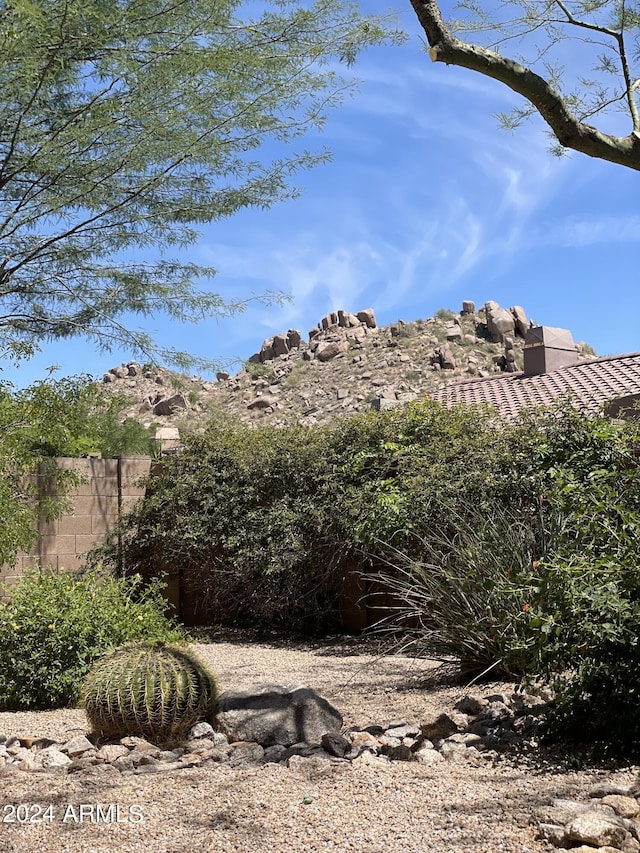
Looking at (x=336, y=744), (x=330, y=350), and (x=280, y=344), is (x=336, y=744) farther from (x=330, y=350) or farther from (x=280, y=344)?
(x=280, y=344)

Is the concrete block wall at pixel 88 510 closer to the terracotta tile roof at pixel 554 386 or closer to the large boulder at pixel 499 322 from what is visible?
the terracotta tile roof at pixel 554 386

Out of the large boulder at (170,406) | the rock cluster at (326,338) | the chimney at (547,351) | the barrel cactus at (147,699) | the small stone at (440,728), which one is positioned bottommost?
the small stone at (440,728)

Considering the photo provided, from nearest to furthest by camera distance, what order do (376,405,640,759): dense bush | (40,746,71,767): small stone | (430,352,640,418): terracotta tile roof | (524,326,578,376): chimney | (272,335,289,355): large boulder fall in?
(376,405,640,759): dense bush < (40,746,71,767): small stone < (430,352,640,418): terracotta tile roof < (524,326,578,376): chimney < (272,335,289,355): large boulder

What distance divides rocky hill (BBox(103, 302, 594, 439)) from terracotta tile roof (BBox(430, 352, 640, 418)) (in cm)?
1466

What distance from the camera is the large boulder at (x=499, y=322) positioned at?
4459 centimetres

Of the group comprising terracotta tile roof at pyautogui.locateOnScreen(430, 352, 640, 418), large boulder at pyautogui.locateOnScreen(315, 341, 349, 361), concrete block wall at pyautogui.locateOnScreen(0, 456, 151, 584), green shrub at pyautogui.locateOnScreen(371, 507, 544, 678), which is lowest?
green shrub at pyautogui.locateOnScreen(371, 507, 544, 678)

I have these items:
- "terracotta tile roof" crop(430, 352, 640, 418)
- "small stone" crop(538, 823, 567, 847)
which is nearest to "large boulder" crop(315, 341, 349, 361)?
"terracotta tile roof" crop(430, 352, 640, 418)

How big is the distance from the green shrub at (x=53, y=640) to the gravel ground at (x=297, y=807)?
7.34ft

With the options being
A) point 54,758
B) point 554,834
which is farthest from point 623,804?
point 54,758


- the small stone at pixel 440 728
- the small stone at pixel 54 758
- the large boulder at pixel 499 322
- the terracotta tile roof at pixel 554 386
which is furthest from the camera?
the large boulder at pixel 499 322

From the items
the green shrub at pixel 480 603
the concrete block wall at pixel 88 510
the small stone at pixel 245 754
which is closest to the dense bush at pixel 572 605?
the green shrub at pixel 480 603

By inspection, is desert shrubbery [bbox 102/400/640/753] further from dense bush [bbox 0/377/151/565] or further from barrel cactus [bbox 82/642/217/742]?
barrel cactus [bbox 82/642/217/742]

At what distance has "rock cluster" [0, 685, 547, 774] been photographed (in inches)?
192

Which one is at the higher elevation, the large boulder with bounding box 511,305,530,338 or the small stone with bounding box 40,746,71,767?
the large boulder with bounding box 511,305,530,338
